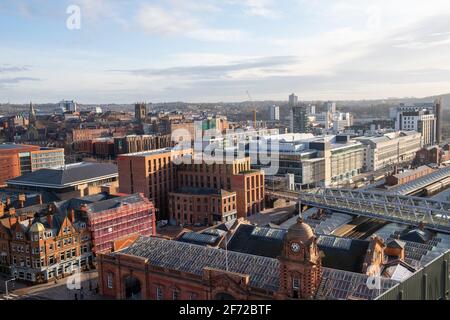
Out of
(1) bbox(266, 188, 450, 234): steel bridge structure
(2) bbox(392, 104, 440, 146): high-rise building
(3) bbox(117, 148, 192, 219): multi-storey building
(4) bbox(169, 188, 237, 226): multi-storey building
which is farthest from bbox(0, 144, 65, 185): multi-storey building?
(2) bbox(392, 104, 440, 146): high-rise building

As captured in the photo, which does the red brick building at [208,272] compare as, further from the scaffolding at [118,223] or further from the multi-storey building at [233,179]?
the multi-storey building at [233,179]

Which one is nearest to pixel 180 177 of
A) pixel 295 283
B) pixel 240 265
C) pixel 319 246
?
pixel 319 246

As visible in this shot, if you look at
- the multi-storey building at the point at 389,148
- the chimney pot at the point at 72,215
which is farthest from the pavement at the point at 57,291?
the multi-storey building at the point at 389,148

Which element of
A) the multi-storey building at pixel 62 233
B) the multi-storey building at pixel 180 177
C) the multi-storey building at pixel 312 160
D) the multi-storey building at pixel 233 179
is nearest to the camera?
the multi-storey building at pixel 62 233

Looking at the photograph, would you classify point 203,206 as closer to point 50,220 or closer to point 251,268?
point 50,220

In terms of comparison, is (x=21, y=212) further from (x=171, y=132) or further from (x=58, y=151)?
(x=171, y=132)
